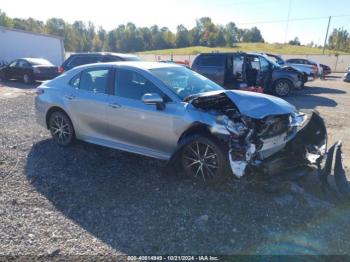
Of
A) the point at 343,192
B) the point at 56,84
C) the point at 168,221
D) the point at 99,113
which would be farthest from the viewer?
the point at 56,84

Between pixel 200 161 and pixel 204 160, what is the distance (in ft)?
0.21

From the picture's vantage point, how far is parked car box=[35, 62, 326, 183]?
4.11m

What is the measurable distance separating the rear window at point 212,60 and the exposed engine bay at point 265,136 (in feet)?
23.0

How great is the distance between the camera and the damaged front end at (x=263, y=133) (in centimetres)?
399

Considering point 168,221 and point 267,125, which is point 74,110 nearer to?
point 168,221

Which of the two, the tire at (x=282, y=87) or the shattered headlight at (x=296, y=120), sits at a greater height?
the shattered headlight at (x=296, y=120)

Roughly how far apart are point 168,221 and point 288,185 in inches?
68.6

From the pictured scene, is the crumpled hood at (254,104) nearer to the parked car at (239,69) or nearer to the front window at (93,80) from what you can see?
the front window at (93,80)

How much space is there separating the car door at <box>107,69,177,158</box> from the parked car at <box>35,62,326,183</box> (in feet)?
0.05

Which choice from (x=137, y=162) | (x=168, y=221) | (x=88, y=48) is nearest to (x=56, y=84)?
(x=137, y=162)

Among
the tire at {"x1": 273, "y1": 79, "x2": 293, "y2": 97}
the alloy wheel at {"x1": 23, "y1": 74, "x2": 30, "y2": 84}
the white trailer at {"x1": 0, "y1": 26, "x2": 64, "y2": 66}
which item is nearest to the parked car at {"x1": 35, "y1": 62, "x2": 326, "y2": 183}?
the tire at {"x1": 273, "y1": 79, "x2": 293, "y2": 97}

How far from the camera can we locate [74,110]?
5.61 m

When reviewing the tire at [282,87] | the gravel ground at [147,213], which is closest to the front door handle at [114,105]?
the gravel ground at [147,213]

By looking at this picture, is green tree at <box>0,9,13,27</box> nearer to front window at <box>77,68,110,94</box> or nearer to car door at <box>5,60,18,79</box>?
car door at <box>5,60,18,79</box>
